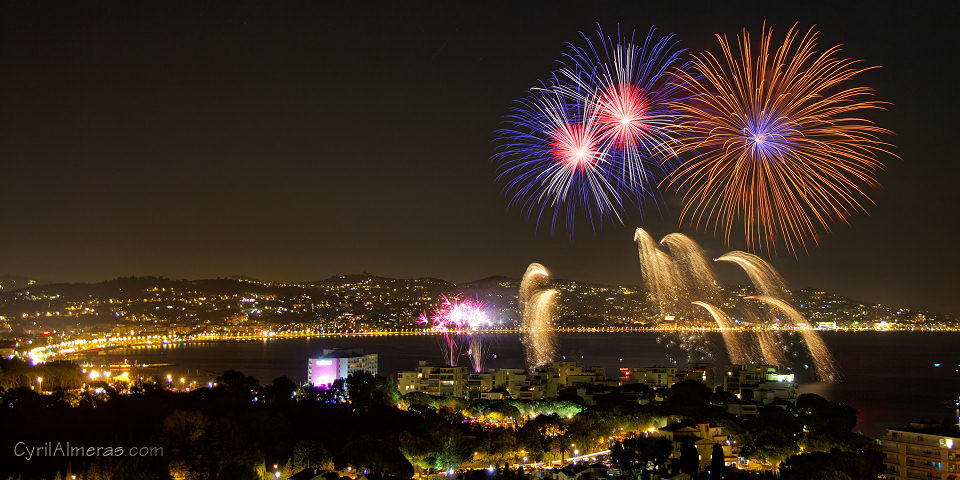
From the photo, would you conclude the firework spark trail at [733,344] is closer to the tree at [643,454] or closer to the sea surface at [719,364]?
the sea surface at [719,364]

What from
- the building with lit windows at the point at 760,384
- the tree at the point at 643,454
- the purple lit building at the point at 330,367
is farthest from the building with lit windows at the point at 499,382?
the tree at the point at 643,454

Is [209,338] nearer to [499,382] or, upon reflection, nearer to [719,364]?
[719,364]

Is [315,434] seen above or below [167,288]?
below

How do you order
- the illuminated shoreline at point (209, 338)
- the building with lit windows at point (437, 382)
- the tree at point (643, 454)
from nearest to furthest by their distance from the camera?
the tree at point (643, 454)
the building with lit windows at point (437, 382)
the illuminated shoreline at point (209, 338)

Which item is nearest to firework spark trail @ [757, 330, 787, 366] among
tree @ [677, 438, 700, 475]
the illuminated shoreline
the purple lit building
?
the illuminated shoreline

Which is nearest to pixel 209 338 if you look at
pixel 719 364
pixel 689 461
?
pixel 719 364

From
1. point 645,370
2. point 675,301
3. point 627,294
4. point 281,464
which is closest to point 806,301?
point 675,301

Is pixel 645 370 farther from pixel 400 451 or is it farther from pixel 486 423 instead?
pixel 400 451

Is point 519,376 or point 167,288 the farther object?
point 167,288
